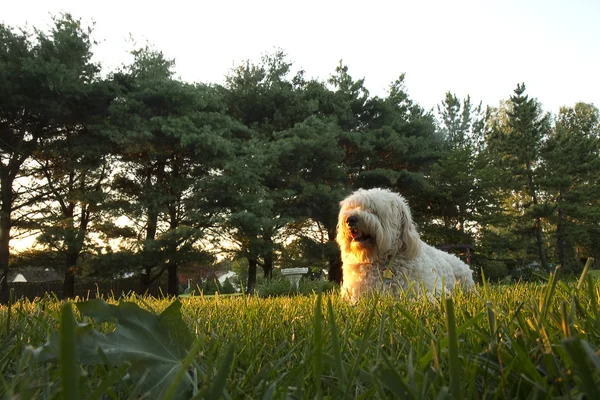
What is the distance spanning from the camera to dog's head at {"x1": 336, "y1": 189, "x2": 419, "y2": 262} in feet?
16.2

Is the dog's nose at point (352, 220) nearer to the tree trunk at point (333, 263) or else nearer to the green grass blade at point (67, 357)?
the green grass blade at point (67, 357)

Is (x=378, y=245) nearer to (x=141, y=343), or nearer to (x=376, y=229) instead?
(x=376, y=229)

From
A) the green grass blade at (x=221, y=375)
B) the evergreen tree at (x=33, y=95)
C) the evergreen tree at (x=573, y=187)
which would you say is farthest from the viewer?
the evergreen tree at (x=573, y=187)

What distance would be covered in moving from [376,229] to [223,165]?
635 inches

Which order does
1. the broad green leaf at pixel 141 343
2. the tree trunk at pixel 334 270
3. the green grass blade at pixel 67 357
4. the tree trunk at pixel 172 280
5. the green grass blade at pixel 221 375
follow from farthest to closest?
1. the tree trunk at pixel 334 270
2. the tree trunk at pixel 172 280
3. the broad green leaf at pixel 141 343
4. the green grass blade at pixel 221 375
5. the green grass blade at pixel 67 357

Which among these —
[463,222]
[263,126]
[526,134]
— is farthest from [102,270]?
[526,134]

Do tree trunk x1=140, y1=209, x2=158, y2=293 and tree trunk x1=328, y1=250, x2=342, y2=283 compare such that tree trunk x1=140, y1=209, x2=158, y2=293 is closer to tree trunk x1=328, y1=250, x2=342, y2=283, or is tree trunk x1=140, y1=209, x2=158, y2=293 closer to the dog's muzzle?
tree trunk x1=328, y1=250, x2=342, y2=283

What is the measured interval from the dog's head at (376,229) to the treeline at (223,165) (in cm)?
1463

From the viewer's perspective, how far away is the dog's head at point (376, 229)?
194 inches

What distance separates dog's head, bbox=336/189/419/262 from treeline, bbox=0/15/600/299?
1463cm

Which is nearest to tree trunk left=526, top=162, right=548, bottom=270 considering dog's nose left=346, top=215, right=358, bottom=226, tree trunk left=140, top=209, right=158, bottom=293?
tree trunk left=140, top=209, right=158, bottom=293

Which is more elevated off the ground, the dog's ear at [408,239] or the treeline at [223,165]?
the treeline at [223,165]

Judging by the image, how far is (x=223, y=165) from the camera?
20.3 metres

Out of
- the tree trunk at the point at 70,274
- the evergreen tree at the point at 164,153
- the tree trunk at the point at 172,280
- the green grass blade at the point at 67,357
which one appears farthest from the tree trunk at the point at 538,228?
the green grass blade at the point at 67,357
